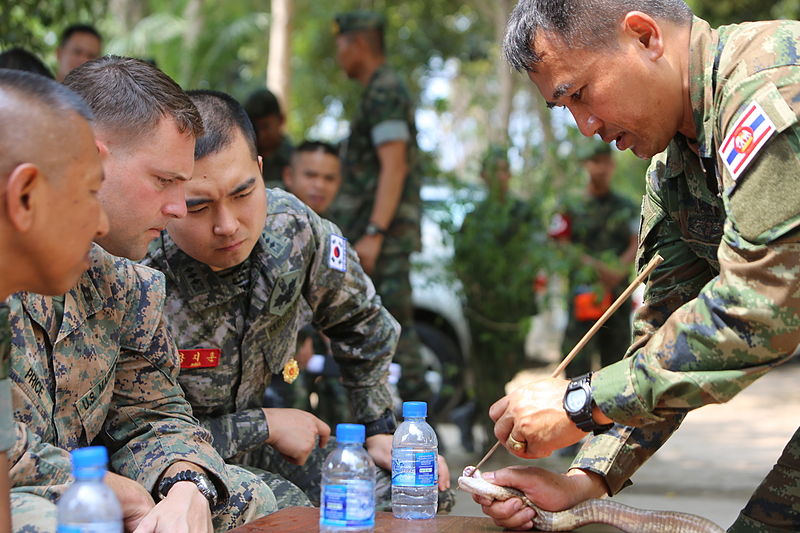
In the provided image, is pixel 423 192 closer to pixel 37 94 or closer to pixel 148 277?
pixel 148 277

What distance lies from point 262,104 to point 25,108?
390cm

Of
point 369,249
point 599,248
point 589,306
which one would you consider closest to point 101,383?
point 369,249

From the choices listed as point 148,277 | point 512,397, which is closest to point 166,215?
point 148,277

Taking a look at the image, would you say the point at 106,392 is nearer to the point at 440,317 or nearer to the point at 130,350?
→ the point at 130,350

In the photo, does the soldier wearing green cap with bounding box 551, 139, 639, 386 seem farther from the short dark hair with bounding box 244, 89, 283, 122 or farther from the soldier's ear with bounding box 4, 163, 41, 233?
the soldier's ear with bounding box 4, 163, 41, 233

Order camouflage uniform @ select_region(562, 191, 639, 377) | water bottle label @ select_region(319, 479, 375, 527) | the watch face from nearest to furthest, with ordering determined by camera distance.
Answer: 1. water bottle label @ select_region(319, 479, 375, 527)
2. the watch face
3. camouflage uniform @ select_region(562, 191, 639, 377)

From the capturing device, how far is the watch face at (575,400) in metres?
2.10

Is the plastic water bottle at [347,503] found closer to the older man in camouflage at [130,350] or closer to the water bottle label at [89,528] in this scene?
the older man in camouflage at [130,350]

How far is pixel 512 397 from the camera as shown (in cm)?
222

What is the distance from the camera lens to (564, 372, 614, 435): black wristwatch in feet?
6.87

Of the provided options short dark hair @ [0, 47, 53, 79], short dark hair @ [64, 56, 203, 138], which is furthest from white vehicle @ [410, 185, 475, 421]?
short dark hair @ [64, 56, 203, 138]

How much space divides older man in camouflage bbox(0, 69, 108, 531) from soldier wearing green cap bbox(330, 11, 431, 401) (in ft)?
11.3

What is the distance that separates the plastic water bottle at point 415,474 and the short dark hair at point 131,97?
99cm

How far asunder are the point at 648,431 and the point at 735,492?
132 inches
